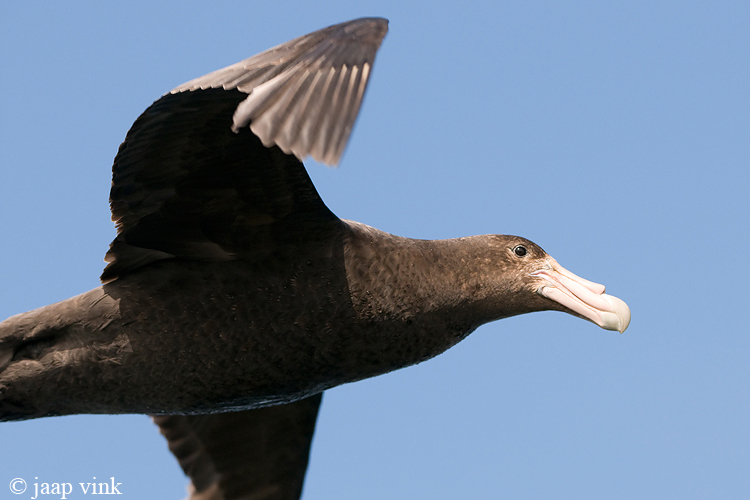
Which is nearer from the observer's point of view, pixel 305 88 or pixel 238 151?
pixel 305 88

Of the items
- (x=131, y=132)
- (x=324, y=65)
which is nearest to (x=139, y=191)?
(x=131, y=132)

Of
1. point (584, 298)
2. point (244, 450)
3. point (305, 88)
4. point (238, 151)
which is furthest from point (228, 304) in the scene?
point (244, 450)

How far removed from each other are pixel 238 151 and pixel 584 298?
2662mm

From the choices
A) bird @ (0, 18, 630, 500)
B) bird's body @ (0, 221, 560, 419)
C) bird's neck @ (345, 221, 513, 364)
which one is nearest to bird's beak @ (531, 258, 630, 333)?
bird @ (0, 18, 630, 500)

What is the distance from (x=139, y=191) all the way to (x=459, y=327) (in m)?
2.30

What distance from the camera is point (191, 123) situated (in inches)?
262

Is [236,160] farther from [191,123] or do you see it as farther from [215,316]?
[215,316]

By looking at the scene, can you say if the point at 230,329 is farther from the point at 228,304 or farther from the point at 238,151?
the point at 238,151

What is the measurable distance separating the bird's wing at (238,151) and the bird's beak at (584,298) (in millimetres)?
1697

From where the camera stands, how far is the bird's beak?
7809mm

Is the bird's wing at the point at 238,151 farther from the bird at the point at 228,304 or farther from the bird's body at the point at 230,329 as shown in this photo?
the bird's body at the point at 230,329

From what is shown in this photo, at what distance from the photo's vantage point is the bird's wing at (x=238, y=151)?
5.46 meters

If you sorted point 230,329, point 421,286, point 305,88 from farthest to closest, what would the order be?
point 421,286 → point 230,329 → point 305,88

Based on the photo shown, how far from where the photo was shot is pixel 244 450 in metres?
9.60
